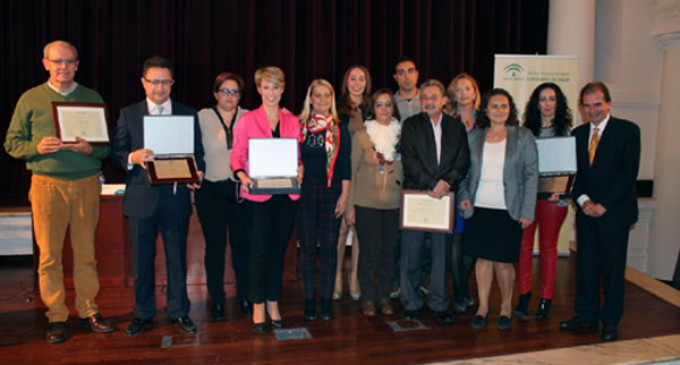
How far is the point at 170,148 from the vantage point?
9.59ft

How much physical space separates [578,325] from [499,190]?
1.04m

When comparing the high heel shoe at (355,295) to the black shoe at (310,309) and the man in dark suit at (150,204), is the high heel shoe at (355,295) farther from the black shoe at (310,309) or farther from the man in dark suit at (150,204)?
the man in dark suit at (150,204)

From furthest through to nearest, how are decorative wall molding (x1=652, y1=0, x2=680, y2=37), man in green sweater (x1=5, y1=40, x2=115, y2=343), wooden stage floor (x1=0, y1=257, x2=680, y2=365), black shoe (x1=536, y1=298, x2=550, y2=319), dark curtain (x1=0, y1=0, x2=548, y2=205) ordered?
decorative wall molding (x1=652, y1=0, x2=680, y2=37) → dark curtain (x1=0, y1=0, x2=548, y2=205) → black shoe (x1=536, y1=298, x2=550, y2=319) → man in green sweater (x1=5, y1=40, x2=115, y2=343) → wooden stage floor (x1=0, y1=257, x2=680, y2=365)

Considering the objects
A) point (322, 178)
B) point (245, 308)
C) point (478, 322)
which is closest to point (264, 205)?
point (322, 178)

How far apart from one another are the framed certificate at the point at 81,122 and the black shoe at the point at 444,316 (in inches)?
90.8

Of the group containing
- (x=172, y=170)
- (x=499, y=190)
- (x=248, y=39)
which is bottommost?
(x=499, y=190)

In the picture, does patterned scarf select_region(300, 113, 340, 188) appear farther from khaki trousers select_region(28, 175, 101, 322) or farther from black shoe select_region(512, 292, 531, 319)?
black shoe select_region(512, 292, 531, 319)

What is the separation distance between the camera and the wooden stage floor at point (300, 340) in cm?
278

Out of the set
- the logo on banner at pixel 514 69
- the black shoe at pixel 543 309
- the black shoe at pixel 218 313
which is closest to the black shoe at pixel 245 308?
the black shoe at pixel 218 313

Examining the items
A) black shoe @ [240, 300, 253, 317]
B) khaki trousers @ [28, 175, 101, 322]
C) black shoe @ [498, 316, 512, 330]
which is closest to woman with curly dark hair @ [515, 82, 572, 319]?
black shoe @ [498, 316, 512, 330]

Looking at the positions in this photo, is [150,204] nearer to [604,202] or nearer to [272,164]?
[272,164]

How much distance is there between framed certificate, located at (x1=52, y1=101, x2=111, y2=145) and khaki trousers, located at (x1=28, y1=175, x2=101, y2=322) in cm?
27

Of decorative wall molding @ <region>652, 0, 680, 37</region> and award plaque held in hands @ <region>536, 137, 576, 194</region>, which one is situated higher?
decorative wall molding @ <region>652, 0, 680, 37</region>

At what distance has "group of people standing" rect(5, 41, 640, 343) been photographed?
116 inches
